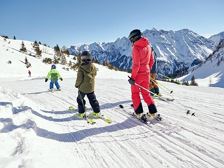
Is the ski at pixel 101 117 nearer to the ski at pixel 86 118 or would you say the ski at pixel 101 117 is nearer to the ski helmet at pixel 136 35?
the ski at pixel 86 118

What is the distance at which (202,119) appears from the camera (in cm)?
798

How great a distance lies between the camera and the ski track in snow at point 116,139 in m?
5.16

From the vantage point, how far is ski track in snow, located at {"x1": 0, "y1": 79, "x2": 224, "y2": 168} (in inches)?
203

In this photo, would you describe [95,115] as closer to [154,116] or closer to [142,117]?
[142,117]

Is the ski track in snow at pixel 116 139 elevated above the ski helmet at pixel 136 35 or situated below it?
below

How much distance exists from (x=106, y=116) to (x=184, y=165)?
4251mm

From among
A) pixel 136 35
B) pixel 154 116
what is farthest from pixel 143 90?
pixel 136 35

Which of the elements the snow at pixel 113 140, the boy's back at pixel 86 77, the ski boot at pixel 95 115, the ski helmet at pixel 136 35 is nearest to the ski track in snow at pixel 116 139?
the snow at pixel 113 140

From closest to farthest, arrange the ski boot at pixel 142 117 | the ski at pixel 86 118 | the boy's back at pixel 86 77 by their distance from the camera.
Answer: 1. the ski boot at pixel 142 117
2. the ski at pixel 86 118
3. the boy's back at pixel 86 77

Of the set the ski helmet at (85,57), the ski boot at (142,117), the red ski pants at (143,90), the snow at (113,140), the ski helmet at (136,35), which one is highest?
the ski helmet at (136,35)

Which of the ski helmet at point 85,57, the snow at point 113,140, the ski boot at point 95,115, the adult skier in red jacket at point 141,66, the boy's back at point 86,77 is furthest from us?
the ski boot at point 95,115

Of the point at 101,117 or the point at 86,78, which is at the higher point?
the point at 86,78

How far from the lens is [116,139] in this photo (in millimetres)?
6551

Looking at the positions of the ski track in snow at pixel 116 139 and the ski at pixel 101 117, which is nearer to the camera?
the ski track in snow at pixel 116 139
